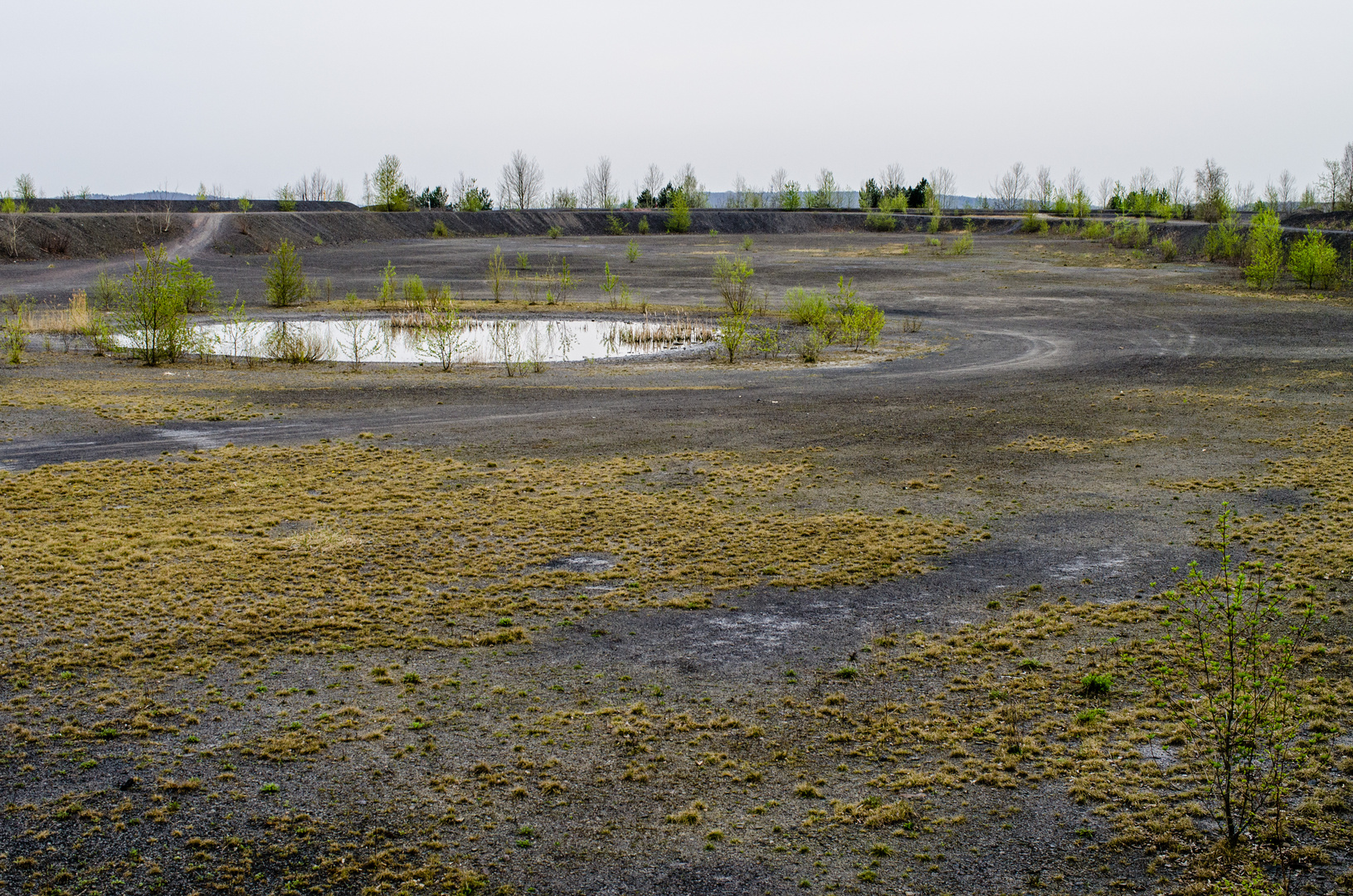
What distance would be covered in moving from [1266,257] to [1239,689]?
142 ft

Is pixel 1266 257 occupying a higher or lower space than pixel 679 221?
lower

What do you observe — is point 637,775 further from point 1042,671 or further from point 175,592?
point 175,592

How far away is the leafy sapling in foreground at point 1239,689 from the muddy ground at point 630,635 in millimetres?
201

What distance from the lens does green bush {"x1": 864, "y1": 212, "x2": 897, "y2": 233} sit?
89.7 m

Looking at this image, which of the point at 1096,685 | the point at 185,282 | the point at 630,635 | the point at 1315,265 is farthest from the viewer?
the point at 1315,265

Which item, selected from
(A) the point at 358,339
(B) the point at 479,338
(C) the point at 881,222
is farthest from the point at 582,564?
(C) the point at 881,222

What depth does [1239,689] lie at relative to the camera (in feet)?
22.5

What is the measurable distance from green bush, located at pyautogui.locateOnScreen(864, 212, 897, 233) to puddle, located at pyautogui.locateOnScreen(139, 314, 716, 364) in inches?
2272

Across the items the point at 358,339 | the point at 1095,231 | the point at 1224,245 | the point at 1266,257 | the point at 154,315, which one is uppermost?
the point at 1095,231

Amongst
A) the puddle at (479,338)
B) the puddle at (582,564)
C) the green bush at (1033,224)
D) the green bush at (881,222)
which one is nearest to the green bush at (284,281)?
the puddle at (479,338)

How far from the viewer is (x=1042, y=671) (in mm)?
8547

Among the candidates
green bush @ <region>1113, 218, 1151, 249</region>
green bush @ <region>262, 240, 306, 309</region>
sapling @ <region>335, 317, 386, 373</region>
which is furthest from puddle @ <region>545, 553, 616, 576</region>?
green bush @ <region>1113, 218, 1151, 249</region>

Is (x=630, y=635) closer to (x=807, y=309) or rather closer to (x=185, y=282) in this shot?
(x=185, y=282)

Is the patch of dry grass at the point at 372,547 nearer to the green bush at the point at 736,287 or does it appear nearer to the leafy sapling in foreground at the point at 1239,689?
the leafy sapling in foreground at the point at 1239,689
